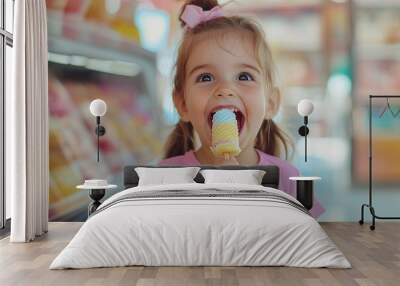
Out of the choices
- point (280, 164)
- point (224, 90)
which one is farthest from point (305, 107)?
point (224, 90)

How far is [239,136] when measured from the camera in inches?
312

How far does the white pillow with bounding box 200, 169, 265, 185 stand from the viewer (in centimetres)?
721

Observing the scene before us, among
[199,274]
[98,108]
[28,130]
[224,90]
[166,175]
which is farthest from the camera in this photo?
[224,90]

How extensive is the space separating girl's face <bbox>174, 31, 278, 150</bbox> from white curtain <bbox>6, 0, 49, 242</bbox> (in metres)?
1.87

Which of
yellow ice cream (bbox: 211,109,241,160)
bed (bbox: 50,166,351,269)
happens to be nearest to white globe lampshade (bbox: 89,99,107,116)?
yellow ice cream (bbox: 211,109,241,160)

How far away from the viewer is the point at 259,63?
7980mm

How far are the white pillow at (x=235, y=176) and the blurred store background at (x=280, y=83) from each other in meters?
0.84

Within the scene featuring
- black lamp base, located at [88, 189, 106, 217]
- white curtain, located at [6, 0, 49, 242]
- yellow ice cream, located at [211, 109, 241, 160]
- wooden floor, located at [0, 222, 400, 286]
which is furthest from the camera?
yellow ice cream, located at [211, 109, 241, 160]

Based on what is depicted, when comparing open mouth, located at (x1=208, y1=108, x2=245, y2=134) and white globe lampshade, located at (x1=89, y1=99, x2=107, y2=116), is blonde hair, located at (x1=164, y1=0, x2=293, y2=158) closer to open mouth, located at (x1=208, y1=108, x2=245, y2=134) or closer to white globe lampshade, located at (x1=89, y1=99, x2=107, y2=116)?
open mouth, located at (x1=208, y1=108, x2=245, y2=134)

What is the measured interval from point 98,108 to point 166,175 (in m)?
1.21

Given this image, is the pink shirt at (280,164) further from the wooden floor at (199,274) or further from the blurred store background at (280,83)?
the wooden floor at (199,274)

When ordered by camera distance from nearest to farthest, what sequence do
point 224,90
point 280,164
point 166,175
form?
point 166,175
point 224,90
point 280,164

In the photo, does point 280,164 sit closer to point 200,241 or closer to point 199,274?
point 200,241

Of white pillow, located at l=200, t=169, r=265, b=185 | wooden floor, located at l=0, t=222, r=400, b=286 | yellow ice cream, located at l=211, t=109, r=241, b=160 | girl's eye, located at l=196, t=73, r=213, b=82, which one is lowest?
wooden floor, located at l=0, t=222, r=400, b=286
